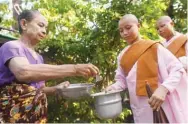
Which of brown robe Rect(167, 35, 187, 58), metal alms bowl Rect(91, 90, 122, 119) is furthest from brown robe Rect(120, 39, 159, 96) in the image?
brown robe Rect(167, 35, 187, 58)

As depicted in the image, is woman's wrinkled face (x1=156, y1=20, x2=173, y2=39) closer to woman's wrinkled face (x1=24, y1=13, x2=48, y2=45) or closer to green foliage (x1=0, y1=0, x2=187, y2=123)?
woman's wrinkled face (x1=24, y1=13, x2=48, y2=45)

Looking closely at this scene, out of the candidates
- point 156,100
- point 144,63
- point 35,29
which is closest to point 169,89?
point 156,100

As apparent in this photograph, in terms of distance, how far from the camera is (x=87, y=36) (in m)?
4.31

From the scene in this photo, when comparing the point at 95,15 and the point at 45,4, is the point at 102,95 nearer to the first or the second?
the point at 95,15

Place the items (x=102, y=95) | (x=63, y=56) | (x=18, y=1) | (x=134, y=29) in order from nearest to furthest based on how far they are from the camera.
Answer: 1. (x=102, y=95)
2. (x=134, y=29)
3. (x=63, y=56)
4. (x=18, y=1)

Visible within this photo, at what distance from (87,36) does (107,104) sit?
260cm

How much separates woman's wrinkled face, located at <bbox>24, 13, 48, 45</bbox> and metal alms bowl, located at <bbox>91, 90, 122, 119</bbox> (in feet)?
1.63

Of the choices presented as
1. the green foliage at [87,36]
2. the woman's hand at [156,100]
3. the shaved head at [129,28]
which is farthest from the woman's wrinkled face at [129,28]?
the green foliage at [87,36]

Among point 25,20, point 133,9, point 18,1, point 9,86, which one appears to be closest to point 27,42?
point 25,20

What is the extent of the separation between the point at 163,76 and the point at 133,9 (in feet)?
7.67

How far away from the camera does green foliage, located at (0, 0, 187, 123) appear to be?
4.18 m

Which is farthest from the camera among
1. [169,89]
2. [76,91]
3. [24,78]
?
[169,89]

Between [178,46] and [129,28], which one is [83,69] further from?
[178,46]

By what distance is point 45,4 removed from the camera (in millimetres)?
4547
